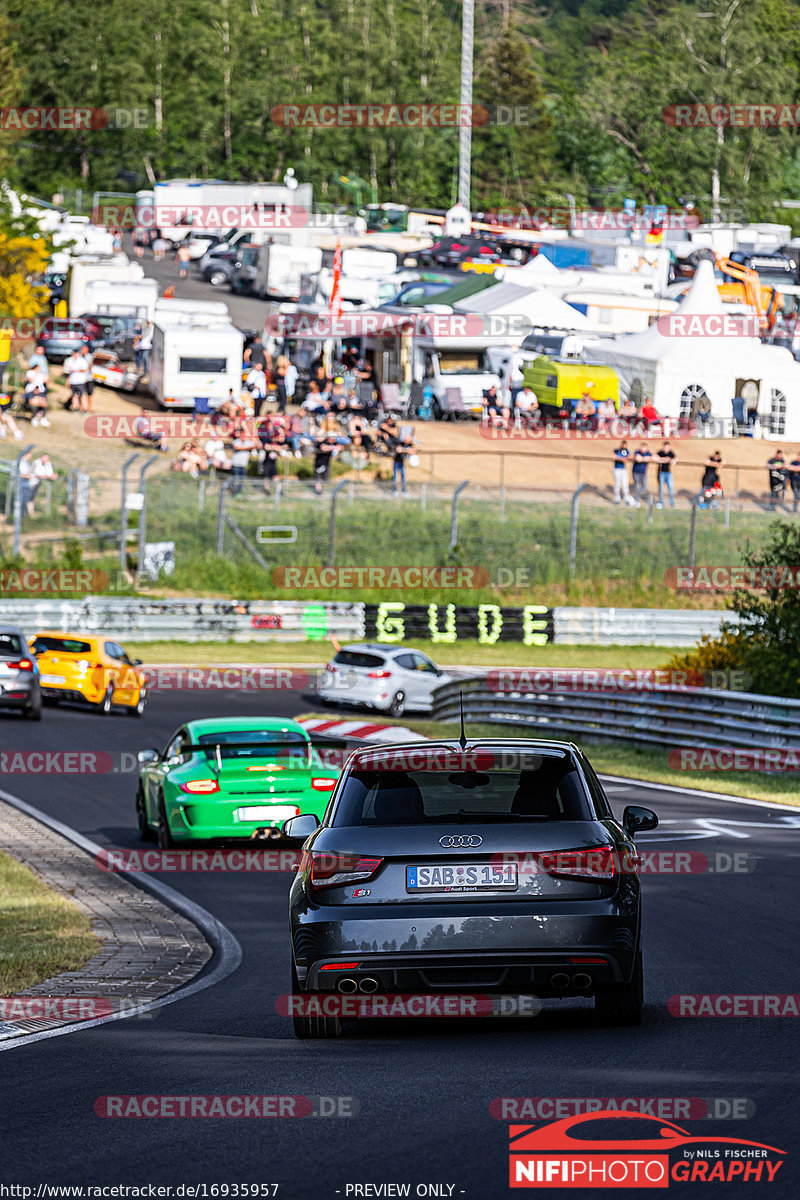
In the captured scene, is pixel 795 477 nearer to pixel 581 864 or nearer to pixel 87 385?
pixel 87 385

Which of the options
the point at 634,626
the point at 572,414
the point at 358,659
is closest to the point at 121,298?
the point at 572,414

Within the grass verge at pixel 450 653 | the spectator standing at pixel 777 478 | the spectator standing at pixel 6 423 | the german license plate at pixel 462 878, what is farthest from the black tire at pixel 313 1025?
the spectator standing at pixel 6 423

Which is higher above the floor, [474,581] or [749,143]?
[749,143]

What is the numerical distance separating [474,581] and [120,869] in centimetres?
2633

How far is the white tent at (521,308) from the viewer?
59.3 m

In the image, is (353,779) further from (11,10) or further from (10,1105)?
(11,10)

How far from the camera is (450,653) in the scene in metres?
38.8

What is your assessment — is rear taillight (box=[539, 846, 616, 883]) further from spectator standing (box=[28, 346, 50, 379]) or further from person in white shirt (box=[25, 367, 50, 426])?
spectator standing (box=[28, 346, 50, 379])

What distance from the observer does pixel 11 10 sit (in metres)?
109

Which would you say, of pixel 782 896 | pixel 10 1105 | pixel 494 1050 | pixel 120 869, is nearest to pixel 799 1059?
pixel 494 1050

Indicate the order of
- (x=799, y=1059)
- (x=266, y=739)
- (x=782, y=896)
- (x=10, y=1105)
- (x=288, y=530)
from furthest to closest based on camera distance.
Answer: (x=288, y=530) → (x=266, y=739) → (x=782, y=896) → (x=799, y=1059) → (x=10, y=1105)

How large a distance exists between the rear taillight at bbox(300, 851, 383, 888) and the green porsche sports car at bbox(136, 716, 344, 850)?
7613 millimetres

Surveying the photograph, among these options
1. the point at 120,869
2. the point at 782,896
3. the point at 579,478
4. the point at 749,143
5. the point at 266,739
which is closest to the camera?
the point at 782,896

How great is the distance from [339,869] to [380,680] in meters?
24.2
